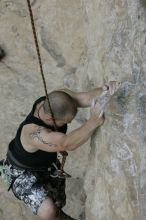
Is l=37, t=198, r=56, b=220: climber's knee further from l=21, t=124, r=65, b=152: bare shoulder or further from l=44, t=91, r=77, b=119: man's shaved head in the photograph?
l=44, t=91, r=77, b=119: man's shaved head

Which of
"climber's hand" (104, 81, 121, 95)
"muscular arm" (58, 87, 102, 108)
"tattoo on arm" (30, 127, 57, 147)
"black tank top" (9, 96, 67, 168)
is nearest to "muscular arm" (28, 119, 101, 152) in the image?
"tattoo on arm" (30, 127, 57, 147)

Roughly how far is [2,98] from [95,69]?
7.16 ft

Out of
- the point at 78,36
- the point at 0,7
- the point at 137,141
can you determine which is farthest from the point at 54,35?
the point at 137,141

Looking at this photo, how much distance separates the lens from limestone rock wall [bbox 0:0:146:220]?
465 centimetres

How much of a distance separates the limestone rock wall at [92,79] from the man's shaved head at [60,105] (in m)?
0.33

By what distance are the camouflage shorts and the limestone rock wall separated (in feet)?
1.06

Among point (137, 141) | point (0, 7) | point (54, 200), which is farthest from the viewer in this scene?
point (0, 7)

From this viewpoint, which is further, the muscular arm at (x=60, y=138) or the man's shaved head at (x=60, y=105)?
the man's shaved head at (x=60, y=105)

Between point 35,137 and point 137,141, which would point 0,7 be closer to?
point 35,137

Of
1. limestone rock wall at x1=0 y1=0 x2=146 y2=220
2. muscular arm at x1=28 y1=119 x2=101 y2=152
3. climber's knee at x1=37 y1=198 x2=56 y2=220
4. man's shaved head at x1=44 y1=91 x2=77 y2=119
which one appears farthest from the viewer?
climber's knee at x1=37 y1=198 x2=56 y2=220

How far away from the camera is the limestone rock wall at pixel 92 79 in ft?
15.3

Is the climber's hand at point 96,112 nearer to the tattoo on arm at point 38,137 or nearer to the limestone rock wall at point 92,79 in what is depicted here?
the limestone rock wall at point 92,79

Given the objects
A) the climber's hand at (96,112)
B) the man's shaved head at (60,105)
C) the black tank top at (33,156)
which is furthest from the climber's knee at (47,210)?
the climber's hand at (96,112)

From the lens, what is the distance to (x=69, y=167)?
7340 millimetres
